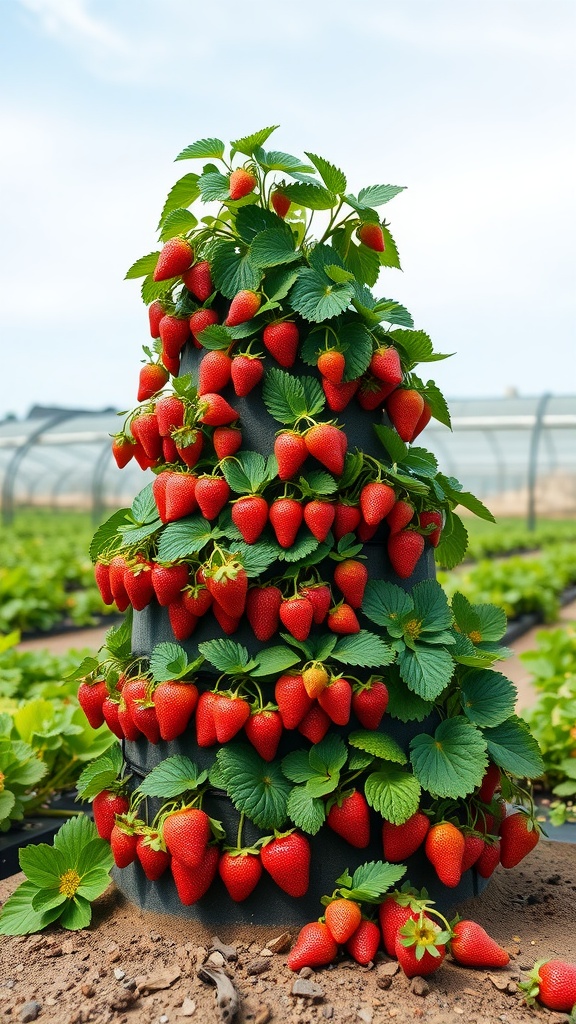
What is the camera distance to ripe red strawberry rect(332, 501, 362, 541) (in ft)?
5.81

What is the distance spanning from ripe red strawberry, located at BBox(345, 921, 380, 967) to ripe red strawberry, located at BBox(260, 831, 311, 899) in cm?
13

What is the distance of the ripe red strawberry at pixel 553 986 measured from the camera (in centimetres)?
152

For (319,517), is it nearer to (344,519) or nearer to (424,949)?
(344,519)

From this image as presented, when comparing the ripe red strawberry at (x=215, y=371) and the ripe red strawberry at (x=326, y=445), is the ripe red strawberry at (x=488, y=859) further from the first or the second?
the ripe red strawberry at (x=215, y=371)

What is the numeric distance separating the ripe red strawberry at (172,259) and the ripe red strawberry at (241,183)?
15 cm

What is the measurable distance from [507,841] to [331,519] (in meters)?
0.84

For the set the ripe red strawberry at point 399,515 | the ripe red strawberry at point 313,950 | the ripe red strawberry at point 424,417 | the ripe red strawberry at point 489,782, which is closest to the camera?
the ripe red strawberry at point 313,950

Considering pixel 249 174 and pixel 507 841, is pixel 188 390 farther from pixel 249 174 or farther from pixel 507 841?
pixel 507 841

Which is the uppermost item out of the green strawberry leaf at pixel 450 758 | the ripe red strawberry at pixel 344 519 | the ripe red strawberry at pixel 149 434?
the ripe red strawberry at pixel 149 434

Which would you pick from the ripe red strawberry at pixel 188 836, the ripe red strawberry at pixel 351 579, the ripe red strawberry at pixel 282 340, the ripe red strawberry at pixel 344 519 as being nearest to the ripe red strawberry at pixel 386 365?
the ripe red strawberry at pixel 282 340

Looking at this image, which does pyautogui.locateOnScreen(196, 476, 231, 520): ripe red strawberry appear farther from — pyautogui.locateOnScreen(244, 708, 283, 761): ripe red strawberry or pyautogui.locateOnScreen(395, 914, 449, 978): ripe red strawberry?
pyautogui.locateOnScreen(395, 914, 449, 978): ripe red strawberry

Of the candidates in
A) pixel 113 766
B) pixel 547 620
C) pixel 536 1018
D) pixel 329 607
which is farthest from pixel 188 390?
pixel 547 620

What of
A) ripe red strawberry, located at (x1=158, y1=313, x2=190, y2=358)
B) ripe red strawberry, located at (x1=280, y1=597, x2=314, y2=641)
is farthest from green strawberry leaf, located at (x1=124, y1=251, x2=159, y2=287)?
ripe red strawberry, located at (x1=280, y1=597, x2=314, y2=641)

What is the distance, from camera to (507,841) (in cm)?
193
